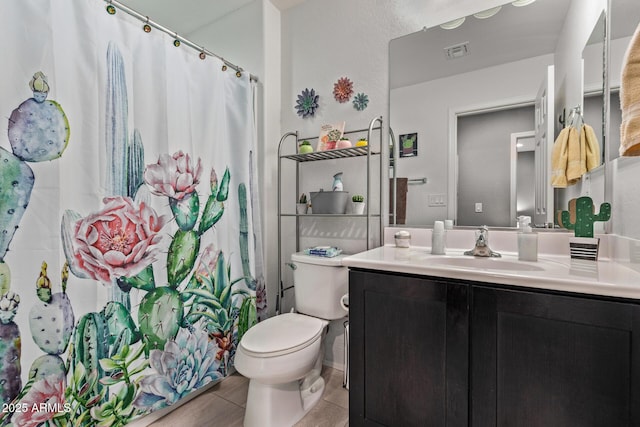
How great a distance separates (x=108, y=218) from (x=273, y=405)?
113 cm

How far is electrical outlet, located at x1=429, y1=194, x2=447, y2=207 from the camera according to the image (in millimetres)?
1626

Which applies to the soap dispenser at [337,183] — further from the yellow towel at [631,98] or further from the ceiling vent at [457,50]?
→ the yellow towel at [631,98]

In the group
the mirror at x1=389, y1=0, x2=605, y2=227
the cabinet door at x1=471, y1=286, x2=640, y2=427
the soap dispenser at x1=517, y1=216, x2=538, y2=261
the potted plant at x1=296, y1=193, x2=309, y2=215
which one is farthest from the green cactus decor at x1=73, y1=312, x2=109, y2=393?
the soap dispenser at x1=517, y1=216, x2=538, y2=261

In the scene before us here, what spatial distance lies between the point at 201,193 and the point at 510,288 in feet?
4.89

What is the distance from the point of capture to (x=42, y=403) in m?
1.08

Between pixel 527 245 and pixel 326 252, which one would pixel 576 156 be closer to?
pixel 527 245

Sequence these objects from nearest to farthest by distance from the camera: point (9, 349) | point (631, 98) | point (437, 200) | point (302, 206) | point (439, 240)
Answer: point (631, 98) < point (9, 349) < point (439, 240) < point (437, 200) < point (302, 206)

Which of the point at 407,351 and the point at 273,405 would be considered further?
the point at 273,405

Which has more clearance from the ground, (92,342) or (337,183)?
(337,183)

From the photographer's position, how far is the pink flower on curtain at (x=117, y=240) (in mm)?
1191

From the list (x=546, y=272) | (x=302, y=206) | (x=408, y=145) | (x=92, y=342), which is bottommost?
(x=92, y=342)

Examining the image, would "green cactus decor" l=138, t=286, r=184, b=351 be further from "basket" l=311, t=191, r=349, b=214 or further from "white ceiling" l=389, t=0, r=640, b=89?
"white ceiling" l=389, t=0, r=640, b=89

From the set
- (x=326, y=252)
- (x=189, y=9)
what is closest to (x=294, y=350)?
(x=326, y=252)

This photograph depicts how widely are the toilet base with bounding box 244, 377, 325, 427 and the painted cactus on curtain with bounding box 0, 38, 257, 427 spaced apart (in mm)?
397
